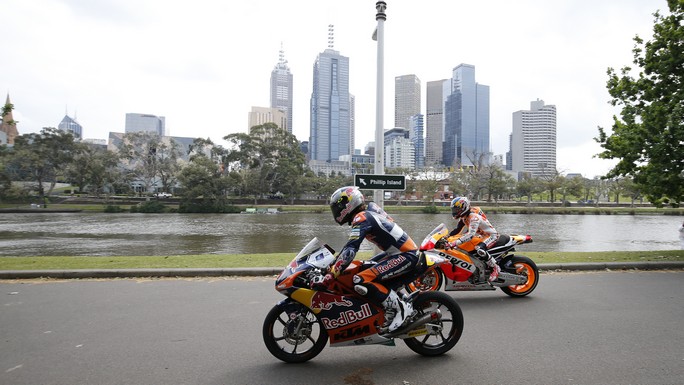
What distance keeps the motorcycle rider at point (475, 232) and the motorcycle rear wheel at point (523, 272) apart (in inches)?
14.6

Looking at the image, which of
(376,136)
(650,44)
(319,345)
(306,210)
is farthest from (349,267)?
(306,210)

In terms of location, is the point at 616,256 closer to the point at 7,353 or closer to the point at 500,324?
the point at 500,324

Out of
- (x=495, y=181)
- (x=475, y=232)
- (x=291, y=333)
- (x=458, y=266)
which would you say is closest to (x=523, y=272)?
(x=475, y=232)

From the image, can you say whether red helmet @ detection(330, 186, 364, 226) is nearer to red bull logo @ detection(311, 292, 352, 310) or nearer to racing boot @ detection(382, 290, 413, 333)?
red bull logo @ detection(311, 292, 352, 310)

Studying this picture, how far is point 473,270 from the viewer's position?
6.09 meters

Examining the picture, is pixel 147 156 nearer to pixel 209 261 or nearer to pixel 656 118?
pixel 209 261

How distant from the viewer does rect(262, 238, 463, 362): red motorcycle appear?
3.65 metres

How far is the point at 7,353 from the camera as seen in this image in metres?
3.93

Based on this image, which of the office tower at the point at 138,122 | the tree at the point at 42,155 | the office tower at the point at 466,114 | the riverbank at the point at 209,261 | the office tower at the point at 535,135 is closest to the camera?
the riverbank at the point at 209,261

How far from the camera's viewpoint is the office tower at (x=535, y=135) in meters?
137

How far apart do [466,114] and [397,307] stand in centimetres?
20137

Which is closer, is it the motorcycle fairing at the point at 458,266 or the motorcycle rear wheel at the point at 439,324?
the motorcycle rear wheel at the point at 439,324

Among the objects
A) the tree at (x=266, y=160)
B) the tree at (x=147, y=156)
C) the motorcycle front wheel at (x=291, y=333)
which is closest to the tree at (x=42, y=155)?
the tree at (x=147, y=156)

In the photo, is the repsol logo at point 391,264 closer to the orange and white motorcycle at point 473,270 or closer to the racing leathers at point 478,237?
the orange and white motorcycle at point 473,270
